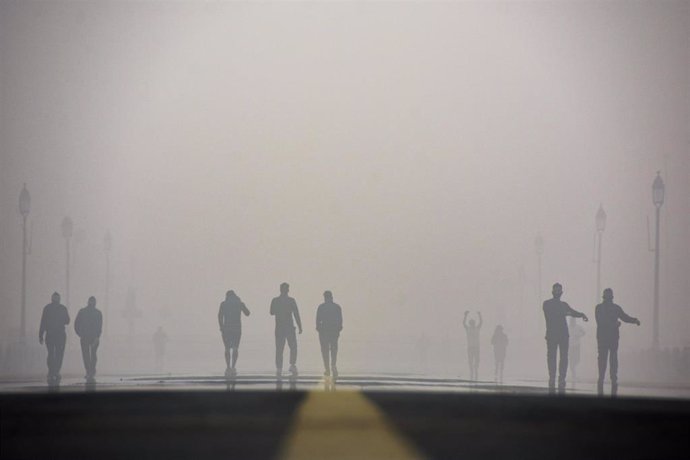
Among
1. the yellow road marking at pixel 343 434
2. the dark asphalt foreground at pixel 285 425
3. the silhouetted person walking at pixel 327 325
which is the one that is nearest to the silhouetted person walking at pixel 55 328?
the silhouetted person walking at pixel 327 325

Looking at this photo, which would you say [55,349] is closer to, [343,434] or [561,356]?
[561,356]

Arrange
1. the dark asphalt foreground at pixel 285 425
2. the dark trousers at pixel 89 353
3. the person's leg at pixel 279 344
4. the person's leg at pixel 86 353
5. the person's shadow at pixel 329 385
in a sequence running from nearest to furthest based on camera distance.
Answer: the dark asphalt foreground at pixel 285 425 < the person's shadow at pixel 329 385 < the dark trousers at pixel 89 353 < the person's leg at pixel 86 353 < the person's leg at pixel 279 344

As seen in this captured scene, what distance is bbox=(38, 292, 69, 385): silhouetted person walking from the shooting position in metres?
30.4

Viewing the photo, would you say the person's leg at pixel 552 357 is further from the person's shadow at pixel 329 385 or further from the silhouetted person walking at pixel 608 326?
the person's shadow at pixel 329 385

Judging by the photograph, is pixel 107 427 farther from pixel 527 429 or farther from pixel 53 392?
pixel 53 392

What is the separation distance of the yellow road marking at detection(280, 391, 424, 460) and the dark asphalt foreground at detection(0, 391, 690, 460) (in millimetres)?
134

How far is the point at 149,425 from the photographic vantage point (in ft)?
50.9

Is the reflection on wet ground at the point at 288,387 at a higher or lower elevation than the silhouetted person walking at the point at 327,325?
lower

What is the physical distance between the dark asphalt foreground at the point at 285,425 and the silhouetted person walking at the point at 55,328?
9666mm

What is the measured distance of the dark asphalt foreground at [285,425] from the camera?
13.0m

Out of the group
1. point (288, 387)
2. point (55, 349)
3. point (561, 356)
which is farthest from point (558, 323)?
point (55, 349)

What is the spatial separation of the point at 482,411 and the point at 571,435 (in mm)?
3067

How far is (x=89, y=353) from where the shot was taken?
30.5 meters

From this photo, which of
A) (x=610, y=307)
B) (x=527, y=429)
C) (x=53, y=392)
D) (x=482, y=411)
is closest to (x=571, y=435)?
(x=527, y=429)
